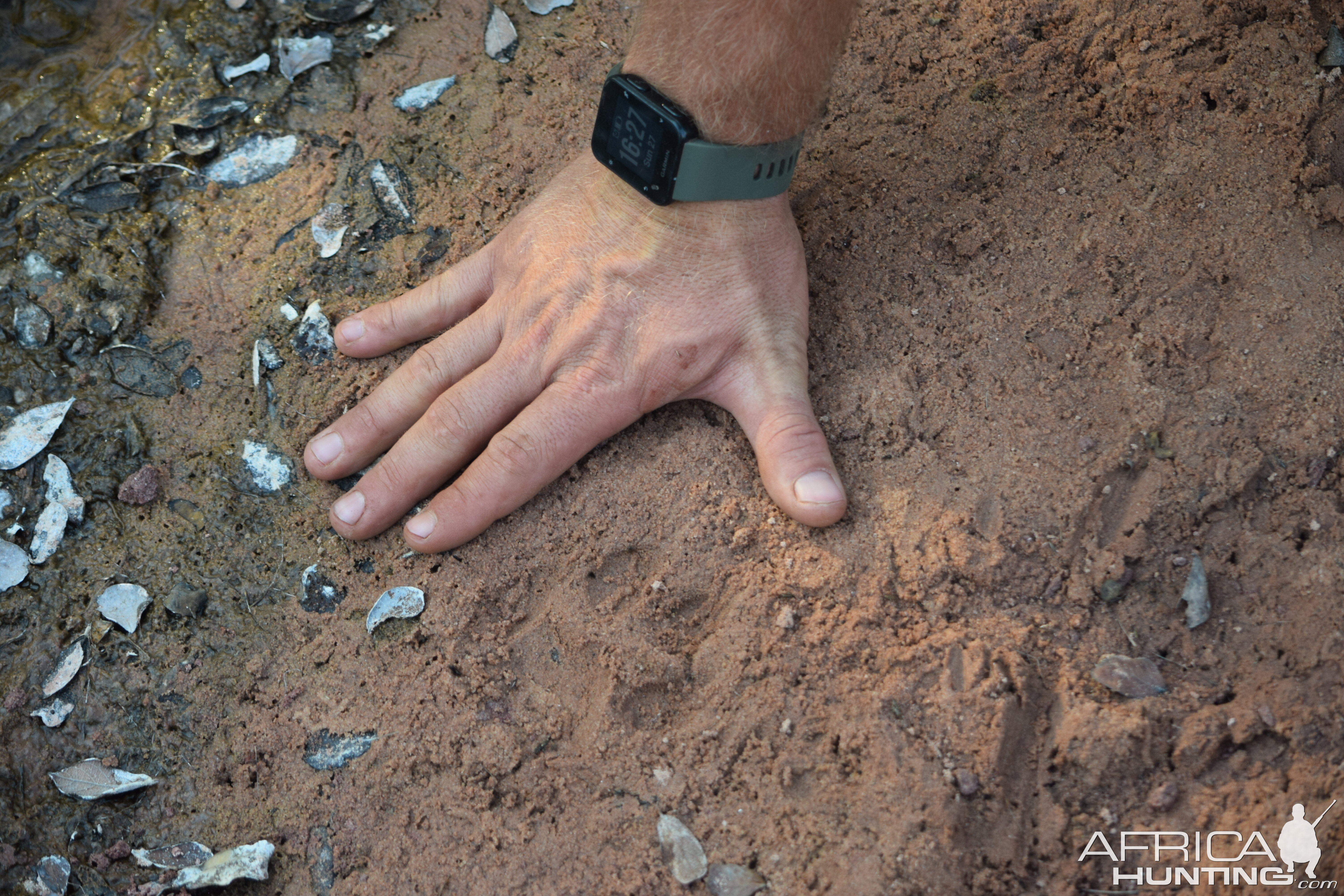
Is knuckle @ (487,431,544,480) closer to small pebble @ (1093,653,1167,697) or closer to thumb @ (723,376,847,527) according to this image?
thumb @ (723,376,847,527)

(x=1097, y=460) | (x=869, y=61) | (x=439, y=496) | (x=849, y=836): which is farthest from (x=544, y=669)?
(x=869, y=61)

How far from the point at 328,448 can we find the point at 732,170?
95 centimetres

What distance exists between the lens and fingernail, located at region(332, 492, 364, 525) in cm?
167

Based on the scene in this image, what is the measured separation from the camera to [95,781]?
5.04 feet

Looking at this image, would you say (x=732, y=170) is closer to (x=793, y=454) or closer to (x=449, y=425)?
(x=793, y=454)

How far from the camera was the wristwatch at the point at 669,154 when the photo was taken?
1.54m

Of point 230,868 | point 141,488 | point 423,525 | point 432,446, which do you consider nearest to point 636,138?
point 432,446

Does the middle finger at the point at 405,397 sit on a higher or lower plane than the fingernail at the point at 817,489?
lower

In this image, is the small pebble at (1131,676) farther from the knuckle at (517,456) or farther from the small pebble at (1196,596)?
the knuckle at (517,456)

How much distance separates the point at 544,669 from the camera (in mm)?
1504

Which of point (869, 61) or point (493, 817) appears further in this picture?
point (869, 61)

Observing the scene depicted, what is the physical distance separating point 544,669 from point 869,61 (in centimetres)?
157

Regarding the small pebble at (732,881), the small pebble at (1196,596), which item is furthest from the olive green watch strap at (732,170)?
the small pebble at (732,881)

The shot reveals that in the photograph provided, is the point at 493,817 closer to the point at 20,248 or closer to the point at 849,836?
the point at 849,836
